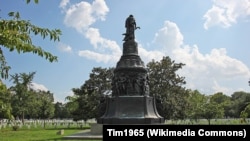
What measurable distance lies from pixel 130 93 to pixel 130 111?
132 cm

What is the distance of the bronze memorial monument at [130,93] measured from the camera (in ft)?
64.9

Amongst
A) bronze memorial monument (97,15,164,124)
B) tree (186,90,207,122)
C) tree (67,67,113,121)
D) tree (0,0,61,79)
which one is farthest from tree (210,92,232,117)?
tree (0,0,61,79)

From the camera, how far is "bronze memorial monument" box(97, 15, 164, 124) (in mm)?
19781

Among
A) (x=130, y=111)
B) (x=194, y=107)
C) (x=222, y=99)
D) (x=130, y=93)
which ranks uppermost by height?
(x=130, y=93)

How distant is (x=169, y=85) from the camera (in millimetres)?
41719

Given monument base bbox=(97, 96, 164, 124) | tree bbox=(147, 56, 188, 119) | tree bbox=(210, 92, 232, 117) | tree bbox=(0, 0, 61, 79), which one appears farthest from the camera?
tree bbox=(210, 92, 232, 117)

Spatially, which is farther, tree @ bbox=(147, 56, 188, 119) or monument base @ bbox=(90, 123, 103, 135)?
tree @ bbox=(147, 56, 188, 119)

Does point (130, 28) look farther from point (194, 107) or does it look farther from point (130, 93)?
point (194, 107)

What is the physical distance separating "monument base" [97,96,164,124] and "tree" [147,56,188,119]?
19.7 metres

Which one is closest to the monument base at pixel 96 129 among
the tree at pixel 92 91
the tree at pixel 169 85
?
the tree at pixel 169 85

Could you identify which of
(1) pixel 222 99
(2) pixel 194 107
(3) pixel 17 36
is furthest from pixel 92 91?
(1) pixel 222 99

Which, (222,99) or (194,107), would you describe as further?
(222,99)

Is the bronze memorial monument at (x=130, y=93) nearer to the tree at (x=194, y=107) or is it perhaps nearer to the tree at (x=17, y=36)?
the tree at (x=17, y=36)

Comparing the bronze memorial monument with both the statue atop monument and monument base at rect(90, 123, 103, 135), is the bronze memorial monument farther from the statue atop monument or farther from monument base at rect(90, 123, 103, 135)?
monument base at rect(90, 123, 103, 135)
